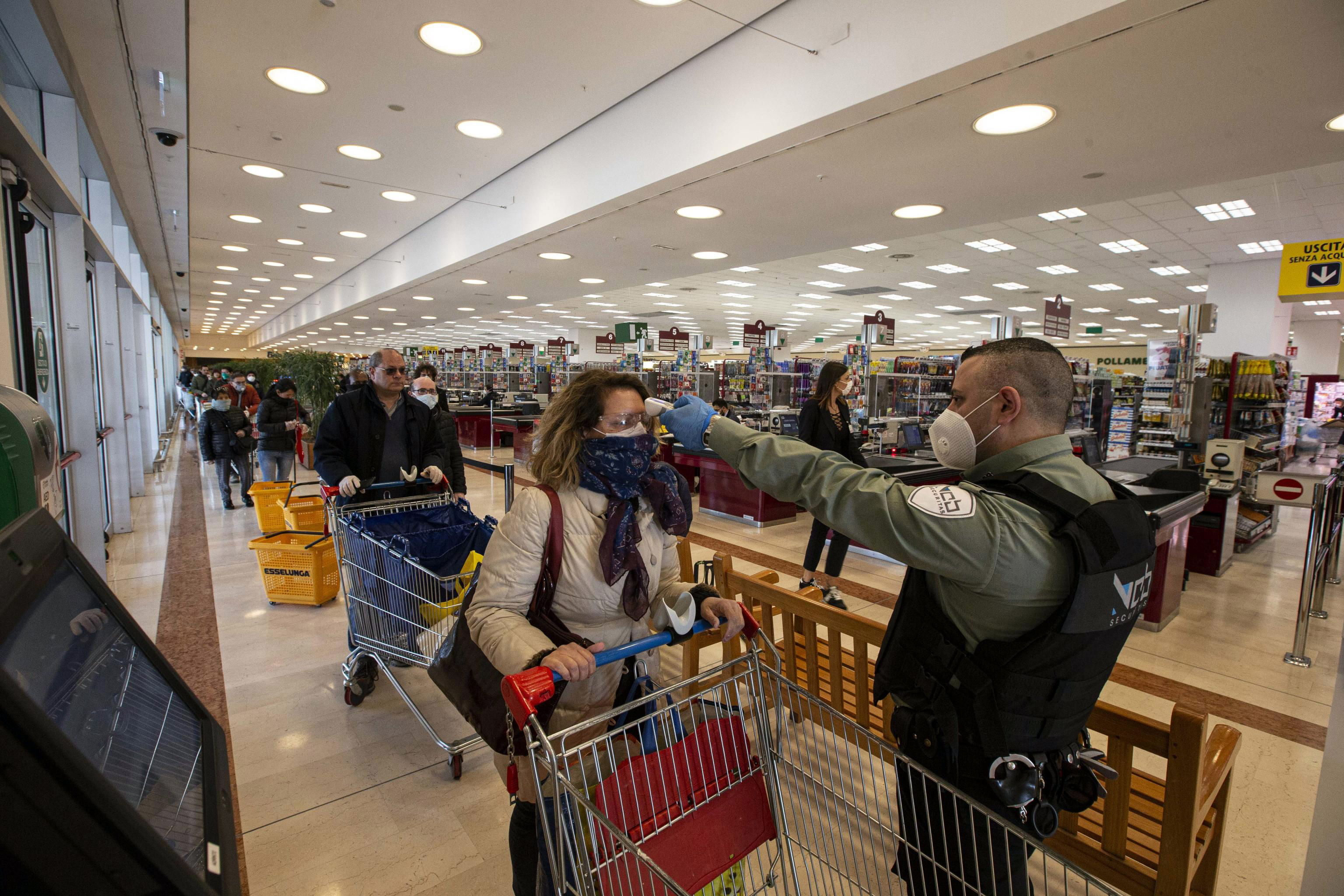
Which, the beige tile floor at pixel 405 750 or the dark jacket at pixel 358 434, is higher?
the dark jacket at pixel 358 434

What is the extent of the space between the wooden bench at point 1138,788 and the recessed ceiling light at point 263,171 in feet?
21.0

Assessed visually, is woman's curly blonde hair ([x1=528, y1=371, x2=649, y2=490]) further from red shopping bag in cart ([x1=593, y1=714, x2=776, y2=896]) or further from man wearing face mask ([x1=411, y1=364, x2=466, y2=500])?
man wearing face mask ([x1=411, y1=364, x2=466, y2=500])

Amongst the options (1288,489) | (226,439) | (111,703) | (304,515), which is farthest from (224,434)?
(1288,489)

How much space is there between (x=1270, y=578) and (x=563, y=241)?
7508 millimetres

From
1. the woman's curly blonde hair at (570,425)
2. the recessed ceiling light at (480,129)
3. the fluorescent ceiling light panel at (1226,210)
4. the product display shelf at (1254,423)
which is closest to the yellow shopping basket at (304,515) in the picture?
the recessed ceiling light at (480,129)

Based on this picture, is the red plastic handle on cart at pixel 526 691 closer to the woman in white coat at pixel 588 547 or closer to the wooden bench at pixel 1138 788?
the woman in white coat at pixel 588 547

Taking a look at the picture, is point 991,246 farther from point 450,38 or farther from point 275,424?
point 275,424

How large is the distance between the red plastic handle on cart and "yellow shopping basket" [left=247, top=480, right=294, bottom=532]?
5.43 meters

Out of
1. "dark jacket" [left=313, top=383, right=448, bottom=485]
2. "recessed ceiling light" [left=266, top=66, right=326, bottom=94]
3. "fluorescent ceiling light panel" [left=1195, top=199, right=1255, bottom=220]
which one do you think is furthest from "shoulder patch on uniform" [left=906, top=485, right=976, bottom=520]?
"fluorescent ceiling light panel" [left=1195, top=199, right=1255, bottom=220]

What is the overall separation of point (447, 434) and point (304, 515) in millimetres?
1736

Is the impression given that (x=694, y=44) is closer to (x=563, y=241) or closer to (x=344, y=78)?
(x=344, y=78)

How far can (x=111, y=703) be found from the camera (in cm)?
79

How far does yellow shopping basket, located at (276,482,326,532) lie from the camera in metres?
5.15

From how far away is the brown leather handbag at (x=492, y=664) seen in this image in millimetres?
1542
